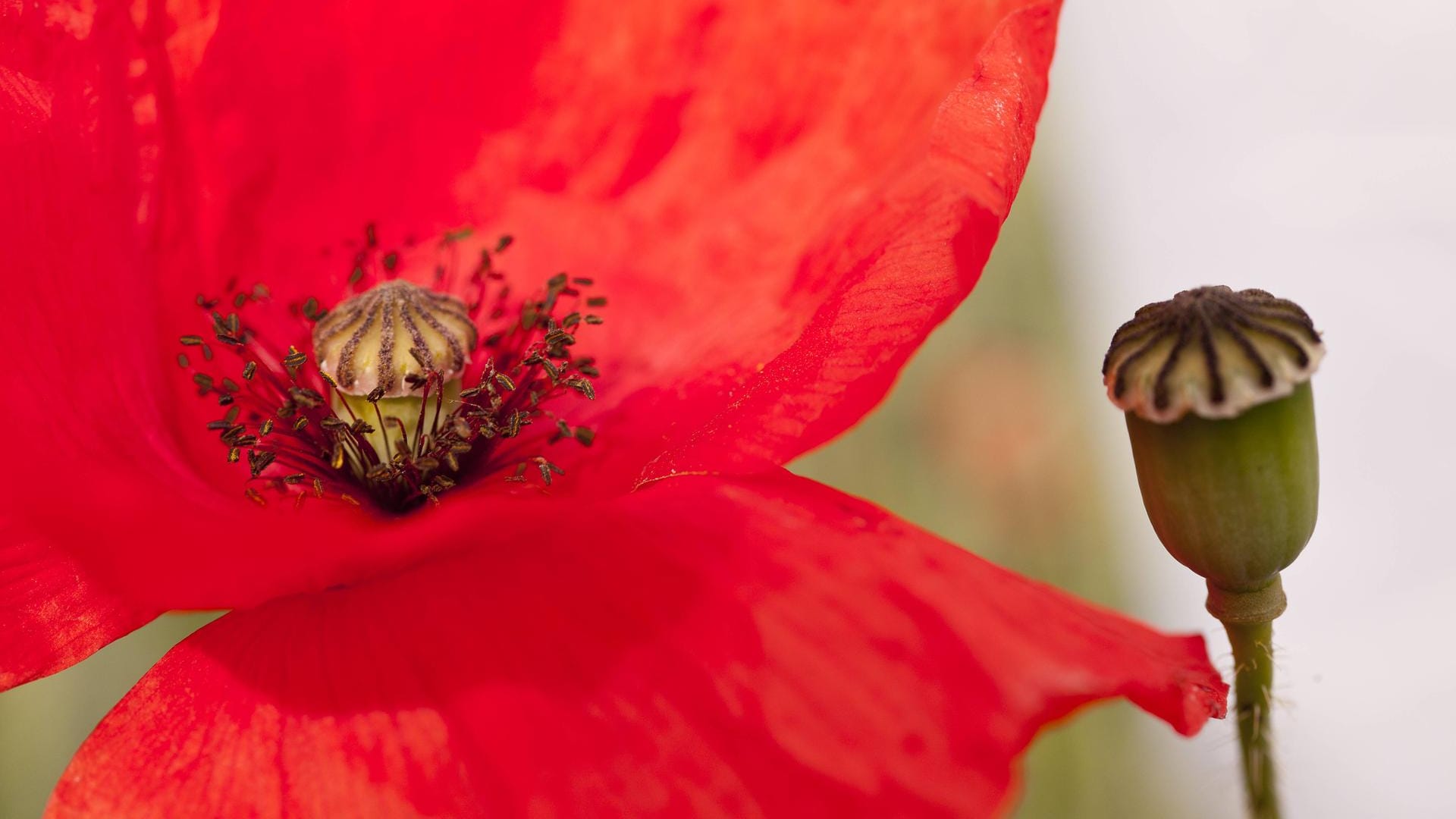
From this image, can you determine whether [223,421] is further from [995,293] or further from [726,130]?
[995,293]

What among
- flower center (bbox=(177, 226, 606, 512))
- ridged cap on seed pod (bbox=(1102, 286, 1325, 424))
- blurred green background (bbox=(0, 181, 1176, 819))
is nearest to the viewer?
ridged cap on seed pod (bbox=(1102, 286, 1325, 424))

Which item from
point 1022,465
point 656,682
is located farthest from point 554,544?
point 1022,465

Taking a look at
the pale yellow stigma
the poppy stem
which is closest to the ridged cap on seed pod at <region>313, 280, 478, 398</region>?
the pale yellow stigma

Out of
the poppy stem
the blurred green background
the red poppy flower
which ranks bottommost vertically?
the blurred green background

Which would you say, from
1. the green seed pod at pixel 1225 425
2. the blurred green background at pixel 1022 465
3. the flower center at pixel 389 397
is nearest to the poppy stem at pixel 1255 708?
the green seed pod at pixel 1225 425

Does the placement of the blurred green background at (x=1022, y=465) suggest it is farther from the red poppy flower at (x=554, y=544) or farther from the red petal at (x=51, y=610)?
the red petal at (x=51, y=610)

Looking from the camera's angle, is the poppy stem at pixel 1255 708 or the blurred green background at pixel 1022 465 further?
the blurred green background at pixel 1022 465

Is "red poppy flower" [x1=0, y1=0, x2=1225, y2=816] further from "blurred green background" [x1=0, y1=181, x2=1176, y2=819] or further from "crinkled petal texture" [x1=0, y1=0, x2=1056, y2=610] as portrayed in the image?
"blurred green background" [x1=0, y1=181, x2=1176, y2=819]
